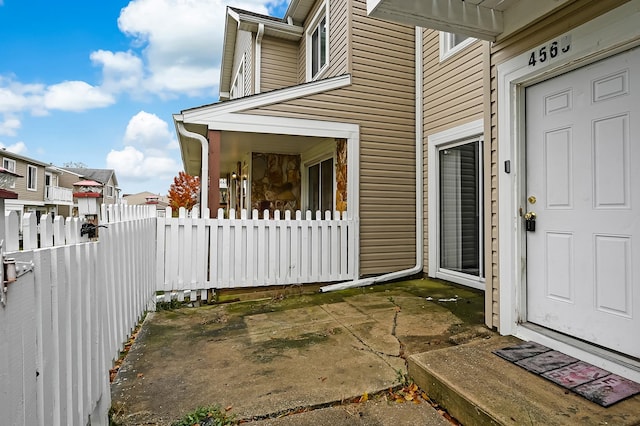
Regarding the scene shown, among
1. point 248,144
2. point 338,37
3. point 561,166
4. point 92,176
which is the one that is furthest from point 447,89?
point 92,176

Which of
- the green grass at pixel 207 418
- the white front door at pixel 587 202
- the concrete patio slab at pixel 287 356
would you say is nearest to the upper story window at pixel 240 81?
the concrete patio slab at pixel 287 356

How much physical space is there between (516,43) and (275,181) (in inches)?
239

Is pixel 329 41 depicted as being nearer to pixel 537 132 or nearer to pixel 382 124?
pixel 382 124

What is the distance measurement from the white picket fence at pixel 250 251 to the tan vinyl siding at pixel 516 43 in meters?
2.62

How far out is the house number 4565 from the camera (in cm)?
251

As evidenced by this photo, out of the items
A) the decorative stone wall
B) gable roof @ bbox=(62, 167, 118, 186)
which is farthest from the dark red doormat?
gable roof @ bbox=(62, 167, 118, 186)

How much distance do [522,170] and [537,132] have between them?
32cm

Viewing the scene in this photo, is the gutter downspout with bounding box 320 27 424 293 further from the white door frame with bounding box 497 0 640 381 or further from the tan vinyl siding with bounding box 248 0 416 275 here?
the white door frame with bounding box 497 0 640 381

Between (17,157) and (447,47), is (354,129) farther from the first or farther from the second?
(17,157)

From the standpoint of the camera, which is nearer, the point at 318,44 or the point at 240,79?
the point at 318,44

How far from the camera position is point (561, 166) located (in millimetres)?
2652

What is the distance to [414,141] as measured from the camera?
6148 mm

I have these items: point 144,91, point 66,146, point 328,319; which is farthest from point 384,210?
point 144,91

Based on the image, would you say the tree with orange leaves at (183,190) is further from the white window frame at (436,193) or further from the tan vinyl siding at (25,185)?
the white window frame at (436,193)
